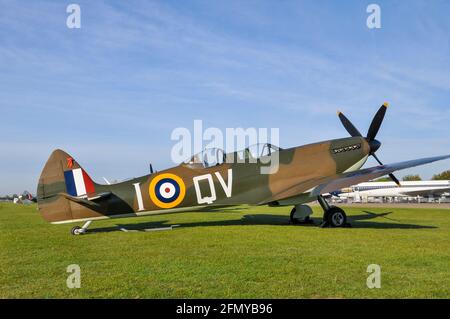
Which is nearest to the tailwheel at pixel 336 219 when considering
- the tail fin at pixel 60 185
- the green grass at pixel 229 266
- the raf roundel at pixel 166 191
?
the green grass at pixel 229 266

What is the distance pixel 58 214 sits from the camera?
38.4ft

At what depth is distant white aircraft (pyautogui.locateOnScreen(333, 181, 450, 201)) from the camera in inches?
2164

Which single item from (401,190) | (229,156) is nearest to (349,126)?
(229,156)

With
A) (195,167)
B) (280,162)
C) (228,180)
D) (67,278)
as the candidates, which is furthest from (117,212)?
(67,278)

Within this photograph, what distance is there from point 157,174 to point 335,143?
6.63 metres

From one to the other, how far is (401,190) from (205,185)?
52.4m

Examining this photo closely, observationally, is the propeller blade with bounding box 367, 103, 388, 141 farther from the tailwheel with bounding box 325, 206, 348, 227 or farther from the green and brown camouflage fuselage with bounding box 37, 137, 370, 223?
the tailwheel with bounding box 325, 206, 348, 227

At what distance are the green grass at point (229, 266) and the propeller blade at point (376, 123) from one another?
17.8 ft

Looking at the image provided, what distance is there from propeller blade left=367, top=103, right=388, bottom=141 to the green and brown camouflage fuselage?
53 centimetres

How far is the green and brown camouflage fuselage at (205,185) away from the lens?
11.8 m

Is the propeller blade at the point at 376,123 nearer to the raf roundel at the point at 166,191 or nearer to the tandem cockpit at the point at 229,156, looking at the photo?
the tandem cockpit at the point at 229,156

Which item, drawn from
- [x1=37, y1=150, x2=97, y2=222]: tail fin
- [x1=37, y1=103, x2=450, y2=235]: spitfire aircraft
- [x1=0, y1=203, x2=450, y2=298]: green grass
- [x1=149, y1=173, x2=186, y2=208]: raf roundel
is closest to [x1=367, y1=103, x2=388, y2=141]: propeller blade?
[x1=37, y1=103, x2=450, y2=235]: spitfire aircraft
